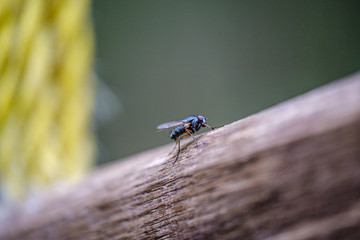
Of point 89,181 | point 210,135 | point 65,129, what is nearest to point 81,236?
point 89,181

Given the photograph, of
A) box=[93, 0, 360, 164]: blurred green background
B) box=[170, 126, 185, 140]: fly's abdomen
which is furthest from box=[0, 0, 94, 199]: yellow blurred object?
box=[93, 0, 360, 164]: blurred green background

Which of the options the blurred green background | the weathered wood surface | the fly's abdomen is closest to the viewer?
the weathered wood surface

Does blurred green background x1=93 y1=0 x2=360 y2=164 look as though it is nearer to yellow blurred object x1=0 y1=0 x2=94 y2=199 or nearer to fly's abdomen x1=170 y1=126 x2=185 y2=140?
yellow blurred object x1=0 y1=0 x2=94 y2=199

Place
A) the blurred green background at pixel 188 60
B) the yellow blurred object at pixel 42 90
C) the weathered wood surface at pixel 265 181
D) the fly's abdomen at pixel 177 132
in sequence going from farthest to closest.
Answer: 1. the blurred green background at pixel 188 60
2. the yellow blurred object at pixel 42 90
3. the fly's abdomen at pixel 177 132
4. the weathered wood surface at pixel 265 181

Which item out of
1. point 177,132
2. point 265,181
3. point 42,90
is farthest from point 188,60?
point 265,181

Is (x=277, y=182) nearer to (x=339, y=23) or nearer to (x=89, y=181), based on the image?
(x=89, y=181)

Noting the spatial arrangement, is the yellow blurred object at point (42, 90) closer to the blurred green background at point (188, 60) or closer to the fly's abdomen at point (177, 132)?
the fly's abdomen at point (177, 132)

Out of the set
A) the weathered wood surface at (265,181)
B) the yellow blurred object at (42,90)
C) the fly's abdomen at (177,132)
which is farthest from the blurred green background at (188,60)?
the weathered wood surface at (265,181)
